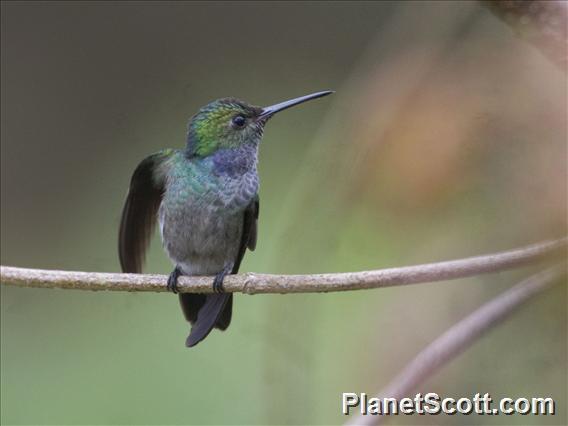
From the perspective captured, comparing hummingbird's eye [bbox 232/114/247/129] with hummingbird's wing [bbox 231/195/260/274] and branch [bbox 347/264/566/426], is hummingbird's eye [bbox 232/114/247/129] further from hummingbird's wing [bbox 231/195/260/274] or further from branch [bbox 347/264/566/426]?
branch [bbox 347/264/566/426]

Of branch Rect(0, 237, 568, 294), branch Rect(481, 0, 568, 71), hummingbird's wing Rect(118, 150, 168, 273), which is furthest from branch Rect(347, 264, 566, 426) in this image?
hummingbird's wing Rect(118, 150, 168, 273)

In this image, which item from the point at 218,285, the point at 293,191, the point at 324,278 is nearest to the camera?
the point at 324,278

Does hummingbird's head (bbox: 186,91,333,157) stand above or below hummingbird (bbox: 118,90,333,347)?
above

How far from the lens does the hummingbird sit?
2166 mm

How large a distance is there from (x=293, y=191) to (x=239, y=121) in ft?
1.05

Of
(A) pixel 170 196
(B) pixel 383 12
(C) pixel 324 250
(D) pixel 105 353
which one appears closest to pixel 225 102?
(A) pixel 170 196

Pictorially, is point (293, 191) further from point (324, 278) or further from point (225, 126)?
point (324, 278)

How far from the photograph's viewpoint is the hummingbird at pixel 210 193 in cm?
217

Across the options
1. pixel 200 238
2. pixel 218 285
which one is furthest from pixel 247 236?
pixel 218 285

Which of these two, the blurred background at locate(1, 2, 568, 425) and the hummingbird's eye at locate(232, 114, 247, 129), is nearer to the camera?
the blurred background at locate(1, 2, 568, 425)

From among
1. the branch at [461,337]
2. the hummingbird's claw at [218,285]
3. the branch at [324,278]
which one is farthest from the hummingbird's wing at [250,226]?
the branch at [461,337]

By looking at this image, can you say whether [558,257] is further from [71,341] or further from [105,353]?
[71,341]

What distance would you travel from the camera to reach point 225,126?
2.18m

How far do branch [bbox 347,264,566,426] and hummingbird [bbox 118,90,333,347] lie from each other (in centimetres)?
76
